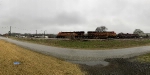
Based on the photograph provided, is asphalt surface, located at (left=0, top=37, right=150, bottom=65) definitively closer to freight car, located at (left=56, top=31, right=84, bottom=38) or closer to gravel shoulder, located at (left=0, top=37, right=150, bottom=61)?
gravel shoulder, located at (left=0, top=37, right=150, bottom=61)

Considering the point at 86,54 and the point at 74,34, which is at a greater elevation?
the point at 74,34

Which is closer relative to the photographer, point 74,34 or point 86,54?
point 86,54

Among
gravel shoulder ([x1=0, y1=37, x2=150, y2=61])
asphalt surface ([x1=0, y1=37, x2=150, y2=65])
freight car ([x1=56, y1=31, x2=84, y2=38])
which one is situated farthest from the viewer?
freight car ([x1=56, y1=31, x2=84, y2=38])

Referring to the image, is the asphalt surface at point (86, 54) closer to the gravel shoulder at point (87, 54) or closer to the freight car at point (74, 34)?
the gravel shoulder at point (87, 54)

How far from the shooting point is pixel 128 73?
39.1 ft

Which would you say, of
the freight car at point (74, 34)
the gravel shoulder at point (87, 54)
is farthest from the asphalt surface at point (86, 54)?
the freight car at point (74, 34)

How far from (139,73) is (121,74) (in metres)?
1.46

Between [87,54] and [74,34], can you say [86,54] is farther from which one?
[74,34]

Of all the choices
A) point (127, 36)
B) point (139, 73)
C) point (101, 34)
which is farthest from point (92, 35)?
point (139, 73)

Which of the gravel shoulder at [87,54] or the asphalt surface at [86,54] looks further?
the gravel shoulder at [87,54]

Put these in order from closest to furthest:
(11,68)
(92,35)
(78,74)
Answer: (11,68), (78,74), (92,35)

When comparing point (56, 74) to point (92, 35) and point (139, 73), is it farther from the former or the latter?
point (92, 35)

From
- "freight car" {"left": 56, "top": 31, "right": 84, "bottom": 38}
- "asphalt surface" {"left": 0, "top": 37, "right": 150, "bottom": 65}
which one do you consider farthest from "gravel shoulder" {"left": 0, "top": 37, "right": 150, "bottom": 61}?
"freight car" {"left": 56, "top": 31, "right": 84, "bottom": 38}

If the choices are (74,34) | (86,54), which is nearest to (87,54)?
(86,54)
